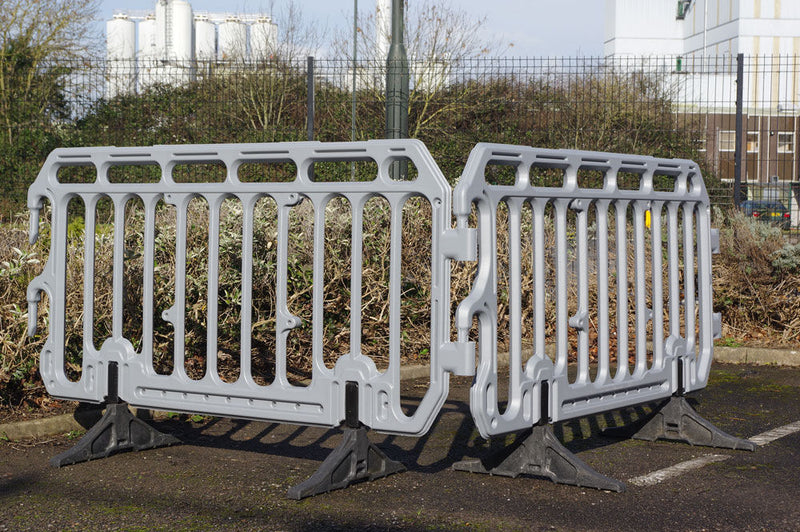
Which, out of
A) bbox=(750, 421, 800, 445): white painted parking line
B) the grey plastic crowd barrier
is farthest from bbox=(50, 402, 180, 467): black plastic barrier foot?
bbox=(750, 421, 800, 445): white painted parking line

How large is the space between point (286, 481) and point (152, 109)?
12223 millimetres

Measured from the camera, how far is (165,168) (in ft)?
17.5

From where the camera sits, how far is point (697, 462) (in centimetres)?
536

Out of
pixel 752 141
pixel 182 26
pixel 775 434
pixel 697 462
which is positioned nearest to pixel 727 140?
pixel 752 141

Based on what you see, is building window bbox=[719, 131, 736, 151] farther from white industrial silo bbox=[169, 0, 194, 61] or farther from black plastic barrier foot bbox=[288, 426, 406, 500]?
white industrial silo bbox=[169, 0, 194, 61]

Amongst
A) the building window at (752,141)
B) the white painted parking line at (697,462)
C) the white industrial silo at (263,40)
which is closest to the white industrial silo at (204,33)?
the white industrial silo at (263,40)

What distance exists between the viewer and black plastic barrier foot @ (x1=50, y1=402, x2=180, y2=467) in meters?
5.29

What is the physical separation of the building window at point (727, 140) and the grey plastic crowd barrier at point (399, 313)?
9.53m

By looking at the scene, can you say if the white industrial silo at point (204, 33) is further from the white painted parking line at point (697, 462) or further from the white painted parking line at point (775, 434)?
the white painted parking line at point (697, 462)

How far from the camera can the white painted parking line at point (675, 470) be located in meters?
4.96

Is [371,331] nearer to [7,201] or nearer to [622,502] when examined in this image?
[622,502]

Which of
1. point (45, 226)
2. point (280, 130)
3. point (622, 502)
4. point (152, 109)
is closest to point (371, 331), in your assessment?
point (45, 226)

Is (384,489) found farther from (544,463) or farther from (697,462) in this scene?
(697,462)

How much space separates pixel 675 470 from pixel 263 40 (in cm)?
2248
